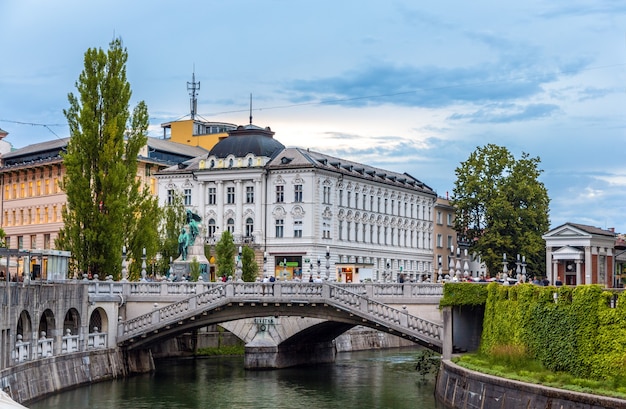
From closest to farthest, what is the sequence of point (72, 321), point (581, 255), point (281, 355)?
point (72, 321), point (281, 355), point (581, 255)

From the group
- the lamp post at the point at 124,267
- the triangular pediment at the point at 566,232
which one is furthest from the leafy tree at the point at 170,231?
the triangular pediment at the point at 566,232

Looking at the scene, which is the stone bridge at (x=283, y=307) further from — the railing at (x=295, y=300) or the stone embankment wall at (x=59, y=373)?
the stone embankment wall at (x=59, y=373)

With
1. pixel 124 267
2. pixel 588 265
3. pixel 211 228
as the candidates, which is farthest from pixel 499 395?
pixel 211 228

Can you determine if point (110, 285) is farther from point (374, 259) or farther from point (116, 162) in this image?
point (374, 259)

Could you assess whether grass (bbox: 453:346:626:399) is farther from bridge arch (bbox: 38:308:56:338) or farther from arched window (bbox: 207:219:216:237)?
arched window (bbox: 207:219:216:237)

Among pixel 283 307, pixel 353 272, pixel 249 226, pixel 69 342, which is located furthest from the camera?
pixel 353 272

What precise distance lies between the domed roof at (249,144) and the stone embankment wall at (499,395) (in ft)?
223

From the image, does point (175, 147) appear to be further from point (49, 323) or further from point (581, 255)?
point (49, 323)

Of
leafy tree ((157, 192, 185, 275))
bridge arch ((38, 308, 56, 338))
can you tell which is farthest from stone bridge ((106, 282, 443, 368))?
leafy tree ((157, 192, 185, 275))

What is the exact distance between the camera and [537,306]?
48562mm

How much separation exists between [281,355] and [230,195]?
51.2 metres

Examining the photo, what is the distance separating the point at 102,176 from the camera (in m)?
69.3

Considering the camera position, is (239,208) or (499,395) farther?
(239,208)

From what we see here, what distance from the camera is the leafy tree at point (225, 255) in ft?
348
